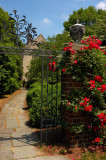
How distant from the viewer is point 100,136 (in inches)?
137

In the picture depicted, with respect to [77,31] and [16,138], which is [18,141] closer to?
[16,138]

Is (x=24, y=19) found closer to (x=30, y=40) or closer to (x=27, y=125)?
(x=30, y=40)

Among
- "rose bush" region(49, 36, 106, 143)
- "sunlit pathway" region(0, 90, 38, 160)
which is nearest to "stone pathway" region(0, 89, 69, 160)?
"sunlit pathway" region(0, 90, 38, 160)

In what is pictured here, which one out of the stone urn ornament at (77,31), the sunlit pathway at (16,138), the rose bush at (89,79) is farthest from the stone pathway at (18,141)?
the stone urn ornament at (77,31)

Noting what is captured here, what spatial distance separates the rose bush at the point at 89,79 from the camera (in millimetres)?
3287

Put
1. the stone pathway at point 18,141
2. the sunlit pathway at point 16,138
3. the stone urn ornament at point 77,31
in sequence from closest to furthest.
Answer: the stone pathway at point 18,141 < the sunlit pathway at point 16,138 < the stone urn ornament at point 77,31

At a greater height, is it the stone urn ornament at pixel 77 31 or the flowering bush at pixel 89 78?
the stone urn ornament at pixel 77 31

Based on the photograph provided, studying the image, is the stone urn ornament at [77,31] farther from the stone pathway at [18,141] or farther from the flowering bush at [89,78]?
the stone pathway at [18,141]

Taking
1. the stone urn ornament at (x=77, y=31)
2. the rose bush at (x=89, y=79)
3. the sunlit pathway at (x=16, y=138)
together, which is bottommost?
the sunlit pathway at (x=16, y=138)

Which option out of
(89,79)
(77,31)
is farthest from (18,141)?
(77,31)

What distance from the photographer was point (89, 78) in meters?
3.51

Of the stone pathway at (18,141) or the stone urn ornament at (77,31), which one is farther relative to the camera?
the stone urn ornament at (77,31)

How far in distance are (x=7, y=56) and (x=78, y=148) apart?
8.63 metres

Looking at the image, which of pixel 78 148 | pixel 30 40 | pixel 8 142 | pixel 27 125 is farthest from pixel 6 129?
pixel 30 40
